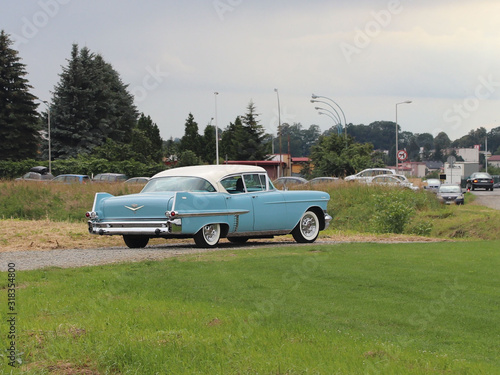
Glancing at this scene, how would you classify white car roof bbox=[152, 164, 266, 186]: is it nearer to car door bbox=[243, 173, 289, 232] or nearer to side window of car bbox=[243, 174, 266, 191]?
side window of car bbox=[243, 174, 266, 191]

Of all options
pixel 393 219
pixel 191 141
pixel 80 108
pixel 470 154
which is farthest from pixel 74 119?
pixel 470 154

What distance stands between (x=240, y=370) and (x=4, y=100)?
6426cm

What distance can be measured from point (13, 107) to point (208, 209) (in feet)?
176

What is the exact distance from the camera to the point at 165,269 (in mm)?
11102

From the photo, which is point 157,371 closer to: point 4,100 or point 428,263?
point 428,263

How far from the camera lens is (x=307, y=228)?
17.9 metres

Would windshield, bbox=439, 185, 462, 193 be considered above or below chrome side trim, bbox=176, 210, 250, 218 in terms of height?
below

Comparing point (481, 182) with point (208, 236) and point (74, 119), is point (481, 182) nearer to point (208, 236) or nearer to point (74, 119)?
point (74, 119)

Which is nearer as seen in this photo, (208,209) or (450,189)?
(208,209)

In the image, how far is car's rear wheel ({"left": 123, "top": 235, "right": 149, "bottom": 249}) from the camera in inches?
657

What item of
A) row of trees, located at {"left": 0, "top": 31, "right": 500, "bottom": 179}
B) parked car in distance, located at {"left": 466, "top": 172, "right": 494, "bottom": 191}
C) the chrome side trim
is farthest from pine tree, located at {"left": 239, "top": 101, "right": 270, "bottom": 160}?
the chrome side trim

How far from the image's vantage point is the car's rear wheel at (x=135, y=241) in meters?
16.7

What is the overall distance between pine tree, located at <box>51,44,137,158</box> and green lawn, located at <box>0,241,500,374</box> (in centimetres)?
6293

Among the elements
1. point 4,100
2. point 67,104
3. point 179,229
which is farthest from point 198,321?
point 67,104
